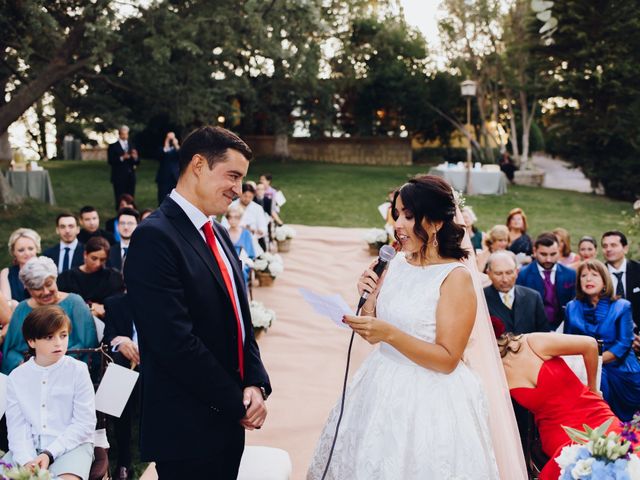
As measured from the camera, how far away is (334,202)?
15.2 metres

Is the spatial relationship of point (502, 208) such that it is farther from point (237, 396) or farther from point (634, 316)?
point (237, 396)

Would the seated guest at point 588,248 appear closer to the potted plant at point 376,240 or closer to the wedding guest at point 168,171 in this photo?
the potted plant at point 376,240

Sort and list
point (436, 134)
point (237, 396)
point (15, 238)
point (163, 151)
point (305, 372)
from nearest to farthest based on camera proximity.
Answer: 1. point (237, 396)
2. point (15, 238)
3. point (305, 372)
4. point (163, 151)
5. point (436, 134)

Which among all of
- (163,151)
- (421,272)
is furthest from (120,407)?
(163,151)

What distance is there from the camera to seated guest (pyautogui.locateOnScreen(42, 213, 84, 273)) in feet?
19.2

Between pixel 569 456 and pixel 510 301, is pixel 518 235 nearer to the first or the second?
pixel 510 301

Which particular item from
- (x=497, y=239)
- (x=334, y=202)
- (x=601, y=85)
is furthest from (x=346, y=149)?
(x=497, y=239)

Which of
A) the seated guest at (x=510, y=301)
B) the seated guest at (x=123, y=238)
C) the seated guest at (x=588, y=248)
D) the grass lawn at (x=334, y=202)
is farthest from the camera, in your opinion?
the grass lawn at (x=334, y=202)

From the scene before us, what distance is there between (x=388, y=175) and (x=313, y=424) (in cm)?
1773

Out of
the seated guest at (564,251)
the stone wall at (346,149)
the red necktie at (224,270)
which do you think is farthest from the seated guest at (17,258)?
the stone wall at (346,149)

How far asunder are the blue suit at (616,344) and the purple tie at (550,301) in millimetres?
1043

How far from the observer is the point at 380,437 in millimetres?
2512

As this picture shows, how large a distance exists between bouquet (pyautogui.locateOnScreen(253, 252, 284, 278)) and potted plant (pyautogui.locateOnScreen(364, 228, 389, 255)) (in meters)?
2.04

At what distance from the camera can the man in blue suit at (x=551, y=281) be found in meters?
5.55
